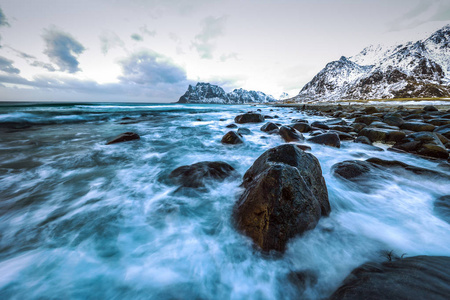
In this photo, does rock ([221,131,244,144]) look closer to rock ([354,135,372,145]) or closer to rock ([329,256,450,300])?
rock ([354,135,372,145])

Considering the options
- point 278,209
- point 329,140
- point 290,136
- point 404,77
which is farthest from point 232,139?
point 404,77

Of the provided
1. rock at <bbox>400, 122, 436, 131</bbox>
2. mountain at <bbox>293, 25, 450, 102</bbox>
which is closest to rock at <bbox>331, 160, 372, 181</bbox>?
rock at <bbox>400, 122, 436, 131</bbox>

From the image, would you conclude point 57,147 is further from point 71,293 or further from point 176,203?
point 71,293

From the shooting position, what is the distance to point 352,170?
426cm

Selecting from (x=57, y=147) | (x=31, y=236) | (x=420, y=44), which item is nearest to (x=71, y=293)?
(x=31, y=236)

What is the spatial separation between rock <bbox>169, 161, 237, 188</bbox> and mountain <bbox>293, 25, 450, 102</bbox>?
398ft

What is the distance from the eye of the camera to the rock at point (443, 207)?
283cm

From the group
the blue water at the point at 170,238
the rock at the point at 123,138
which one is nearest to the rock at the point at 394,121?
the blue water at the point at 170,238

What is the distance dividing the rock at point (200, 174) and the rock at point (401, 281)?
9.46ft

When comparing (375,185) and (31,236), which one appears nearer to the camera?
(31,236)

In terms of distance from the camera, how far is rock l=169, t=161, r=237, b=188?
395 cm

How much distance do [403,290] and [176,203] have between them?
321 centimetres

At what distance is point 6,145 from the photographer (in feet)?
23.6

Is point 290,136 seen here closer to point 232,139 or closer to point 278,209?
point 232,139
